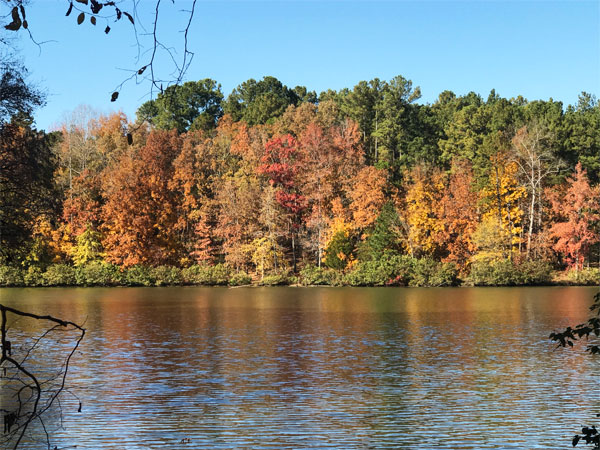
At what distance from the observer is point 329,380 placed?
1612cm

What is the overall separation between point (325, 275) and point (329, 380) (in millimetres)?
40209

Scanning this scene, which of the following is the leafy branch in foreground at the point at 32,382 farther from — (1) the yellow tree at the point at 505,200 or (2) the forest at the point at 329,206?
(1) the yellow tree at the point at 505,200

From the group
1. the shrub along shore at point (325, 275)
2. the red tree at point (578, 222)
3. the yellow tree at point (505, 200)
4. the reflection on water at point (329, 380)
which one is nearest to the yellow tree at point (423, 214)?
the shrub along shore at point (325, 275)

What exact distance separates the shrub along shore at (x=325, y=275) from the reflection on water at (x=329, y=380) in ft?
66.8

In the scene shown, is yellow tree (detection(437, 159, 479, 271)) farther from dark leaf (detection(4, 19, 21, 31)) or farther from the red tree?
dark leaf (detection(4, 19, 21, 31))

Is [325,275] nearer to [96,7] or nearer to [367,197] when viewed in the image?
[367,197]

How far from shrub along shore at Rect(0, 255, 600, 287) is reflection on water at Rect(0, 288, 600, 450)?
20.4 meters

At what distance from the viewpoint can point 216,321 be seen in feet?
97.7

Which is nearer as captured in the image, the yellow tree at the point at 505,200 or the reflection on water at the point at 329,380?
the reflection on water at the point at 329,380

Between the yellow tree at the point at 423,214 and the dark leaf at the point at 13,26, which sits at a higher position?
the yellow tree at the point at 423,214

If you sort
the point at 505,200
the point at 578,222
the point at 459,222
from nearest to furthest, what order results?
1. the point at 578,222
2. the point at 505,200
3. the point at 459,222

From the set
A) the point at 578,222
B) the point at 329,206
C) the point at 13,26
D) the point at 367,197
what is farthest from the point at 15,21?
the point at 329,206

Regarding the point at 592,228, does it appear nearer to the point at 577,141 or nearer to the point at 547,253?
the point at 547,253

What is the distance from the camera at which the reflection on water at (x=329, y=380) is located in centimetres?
1133
